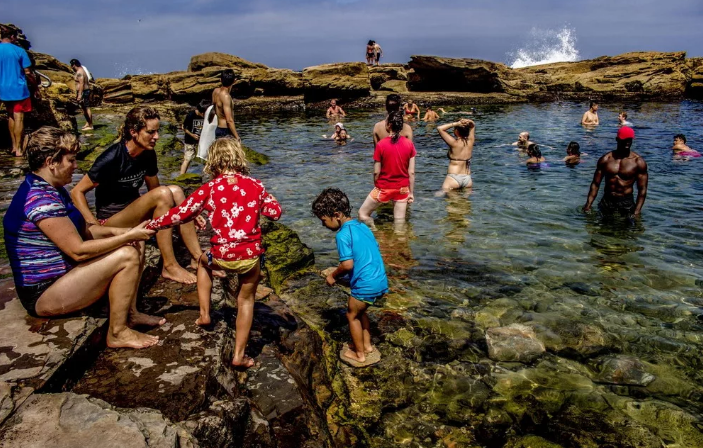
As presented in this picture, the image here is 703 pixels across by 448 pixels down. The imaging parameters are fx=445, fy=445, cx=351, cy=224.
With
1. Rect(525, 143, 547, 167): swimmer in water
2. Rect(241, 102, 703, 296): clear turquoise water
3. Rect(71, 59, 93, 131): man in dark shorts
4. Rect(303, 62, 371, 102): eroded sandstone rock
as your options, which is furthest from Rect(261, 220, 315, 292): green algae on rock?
Rect(303, 62, 371, 102): eroded sandstone rock

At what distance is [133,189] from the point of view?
5.27 meters

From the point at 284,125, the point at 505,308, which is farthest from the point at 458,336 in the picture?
the point at 284,125

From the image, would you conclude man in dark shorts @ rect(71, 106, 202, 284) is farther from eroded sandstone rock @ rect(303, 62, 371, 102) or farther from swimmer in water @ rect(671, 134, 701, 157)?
eroded sandstone rock @ rect(303, 62, 371, 102)

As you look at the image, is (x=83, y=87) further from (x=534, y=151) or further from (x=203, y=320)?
(x=534, y=151)

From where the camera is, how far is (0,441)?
2.41m

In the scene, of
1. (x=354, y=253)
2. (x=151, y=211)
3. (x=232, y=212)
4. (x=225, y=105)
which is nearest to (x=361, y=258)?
(x=354, y=253)

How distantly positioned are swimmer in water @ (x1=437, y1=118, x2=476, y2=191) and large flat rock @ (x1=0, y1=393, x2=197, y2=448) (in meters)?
8.32

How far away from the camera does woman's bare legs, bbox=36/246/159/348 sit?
11.5 ft

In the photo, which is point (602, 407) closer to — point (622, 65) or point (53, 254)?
point (53, 254)

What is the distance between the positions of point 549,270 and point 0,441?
6.66 m

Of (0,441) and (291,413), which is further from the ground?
(0,441)

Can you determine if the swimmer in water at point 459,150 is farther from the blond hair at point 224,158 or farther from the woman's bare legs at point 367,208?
the blond hair at point 224,158

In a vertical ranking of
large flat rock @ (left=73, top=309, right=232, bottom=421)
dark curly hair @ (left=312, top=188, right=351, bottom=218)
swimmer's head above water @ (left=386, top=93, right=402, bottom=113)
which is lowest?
large flat rock @ (left=73, top=309, right=232, bottom=421)

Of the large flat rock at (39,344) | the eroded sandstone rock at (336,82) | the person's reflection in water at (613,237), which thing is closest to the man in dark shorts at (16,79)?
the large flat rock at (39,344)
